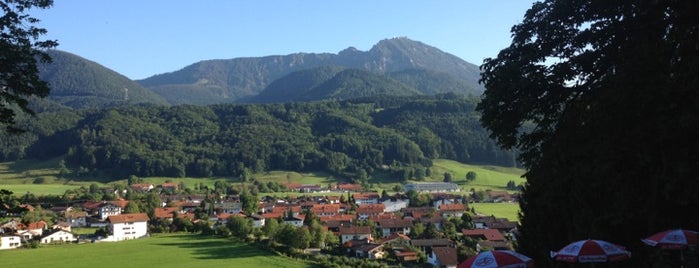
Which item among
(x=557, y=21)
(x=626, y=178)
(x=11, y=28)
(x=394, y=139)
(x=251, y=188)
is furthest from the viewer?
(x=394, y=139)

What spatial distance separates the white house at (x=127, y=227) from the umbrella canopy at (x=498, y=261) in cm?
6225

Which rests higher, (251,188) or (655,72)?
(655,72)

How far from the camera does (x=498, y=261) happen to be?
34.1 feet

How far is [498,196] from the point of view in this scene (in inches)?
3792

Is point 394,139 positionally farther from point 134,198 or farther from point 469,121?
point 134,198

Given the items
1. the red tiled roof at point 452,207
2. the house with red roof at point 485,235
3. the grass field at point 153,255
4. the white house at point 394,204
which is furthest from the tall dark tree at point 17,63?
the white house at point 394,204

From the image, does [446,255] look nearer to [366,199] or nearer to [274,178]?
[366,199]

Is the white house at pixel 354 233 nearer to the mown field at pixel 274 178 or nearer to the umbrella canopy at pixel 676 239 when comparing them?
the umbrella canopy at pixel 676 239

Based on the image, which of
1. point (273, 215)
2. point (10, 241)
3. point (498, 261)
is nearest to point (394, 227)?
point (273, 215)

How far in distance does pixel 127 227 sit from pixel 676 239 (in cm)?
6595

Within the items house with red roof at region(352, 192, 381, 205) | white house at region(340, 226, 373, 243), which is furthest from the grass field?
house with red roof at region(352, 192, 381, 205)

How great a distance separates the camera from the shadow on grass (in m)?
A: 47.4

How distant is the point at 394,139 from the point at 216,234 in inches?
4060

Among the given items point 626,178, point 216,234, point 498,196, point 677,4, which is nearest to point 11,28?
point 626,178
